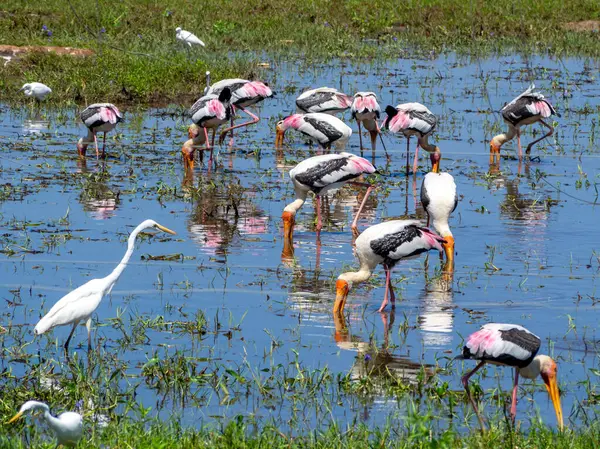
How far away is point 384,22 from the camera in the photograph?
26.6m

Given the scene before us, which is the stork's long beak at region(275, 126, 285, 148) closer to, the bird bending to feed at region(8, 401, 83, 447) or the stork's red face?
the stork's red face

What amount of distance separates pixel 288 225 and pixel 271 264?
1.02m

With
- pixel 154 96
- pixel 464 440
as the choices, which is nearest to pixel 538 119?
pixel 154 96

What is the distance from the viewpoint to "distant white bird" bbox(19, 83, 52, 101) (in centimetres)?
1714

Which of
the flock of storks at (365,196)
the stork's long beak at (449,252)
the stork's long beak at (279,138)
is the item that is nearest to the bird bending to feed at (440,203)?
the flock of storks at (365,196)

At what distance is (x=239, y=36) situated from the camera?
24.3 metres

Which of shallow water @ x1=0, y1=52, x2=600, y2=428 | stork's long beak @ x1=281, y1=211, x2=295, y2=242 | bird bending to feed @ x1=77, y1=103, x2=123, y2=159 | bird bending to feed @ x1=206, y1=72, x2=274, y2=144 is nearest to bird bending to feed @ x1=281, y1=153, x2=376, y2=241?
stork's long beak @ x1=281, y1=211, x2=295, y2=242

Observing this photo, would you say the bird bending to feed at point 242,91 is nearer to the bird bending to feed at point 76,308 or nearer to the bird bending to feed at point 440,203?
the bird bending to feed at point 440,203

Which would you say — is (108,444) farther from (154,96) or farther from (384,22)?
(384,22)

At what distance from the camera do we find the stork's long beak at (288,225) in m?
11.1

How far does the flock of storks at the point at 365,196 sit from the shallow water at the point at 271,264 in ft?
0.81

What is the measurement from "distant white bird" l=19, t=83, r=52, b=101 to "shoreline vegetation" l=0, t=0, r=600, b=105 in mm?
388

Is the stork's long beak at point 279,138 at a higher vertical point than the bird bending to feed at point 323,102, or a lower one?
lower

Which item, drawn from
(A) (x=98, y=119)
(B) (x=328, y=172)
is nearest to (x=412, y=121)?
(B) (x=328, y=172)
